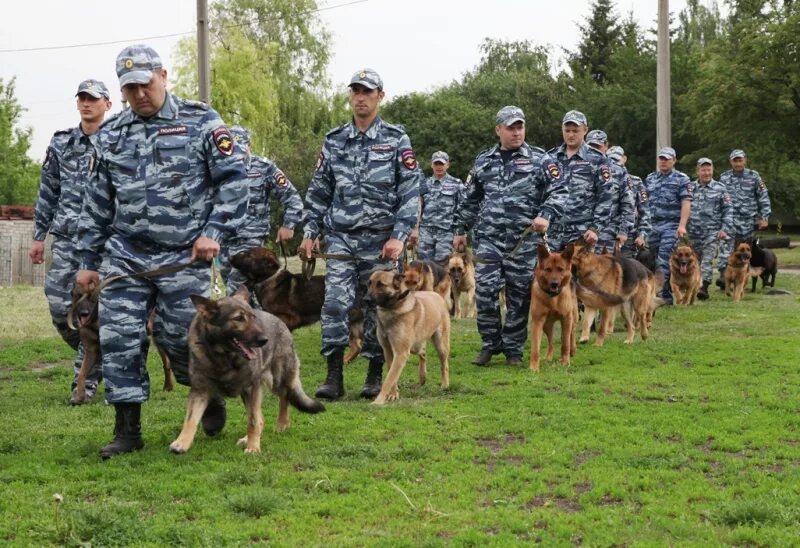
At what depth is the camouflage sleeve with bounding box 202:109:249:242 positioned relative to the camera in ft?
19.8

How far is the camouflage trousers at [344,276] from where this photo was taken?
8086 millimetres

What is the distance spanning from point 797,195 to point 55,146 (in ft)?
128

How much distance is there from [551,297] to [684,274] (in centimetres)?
769

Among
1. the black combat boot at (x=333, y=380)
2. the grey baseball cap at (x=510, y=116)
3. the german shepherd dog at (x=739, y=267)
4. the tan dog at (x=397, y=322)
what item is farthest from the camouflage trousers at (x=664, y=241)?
the black combat boot at (x=333, y=380)

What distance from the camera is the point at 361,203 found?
→ 26.4 ft

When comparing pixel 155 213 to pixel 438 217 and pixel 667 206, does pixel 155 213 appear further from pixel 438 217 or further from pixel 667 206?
pixel 667 206

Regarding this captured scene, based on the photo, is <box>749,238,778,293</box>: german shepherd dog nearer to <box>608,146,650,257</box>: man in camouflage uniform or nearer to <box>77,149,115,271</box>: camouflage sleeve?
<box>608,146,650,257</box>: man in camouflage uniform

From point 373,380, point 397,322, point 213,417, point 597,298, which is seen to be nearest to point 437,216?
point 597,298

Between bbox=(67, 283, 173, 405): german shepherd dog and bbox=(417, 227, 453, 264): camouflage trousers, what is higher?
bbox=(417, 227, 453, 264): camouflage trousers

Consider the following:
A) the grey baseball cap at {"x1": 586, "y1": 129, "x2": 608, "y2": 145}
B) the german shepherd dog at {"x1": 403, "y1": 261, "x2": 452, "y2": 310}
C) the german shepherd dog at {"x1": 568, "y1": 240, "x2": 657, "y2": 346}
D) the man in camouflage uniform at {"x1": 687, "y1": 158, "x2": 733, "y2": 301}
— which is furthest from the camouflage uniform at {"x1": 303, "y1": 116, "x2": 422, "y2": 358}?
the man in camouflage uniform at {"x1": 687, "y1": 158, "x2": 733, "y2": 301}

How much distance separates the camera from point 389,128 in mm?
8109

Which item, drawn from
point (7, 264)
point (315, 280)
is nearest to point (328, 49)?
point (7, 264)

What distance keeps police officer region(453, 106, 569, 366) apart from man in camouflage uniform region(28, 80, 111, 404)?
11.9 feet

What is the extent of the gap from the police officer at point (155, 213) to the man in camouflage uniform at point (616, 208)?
22.6ft
